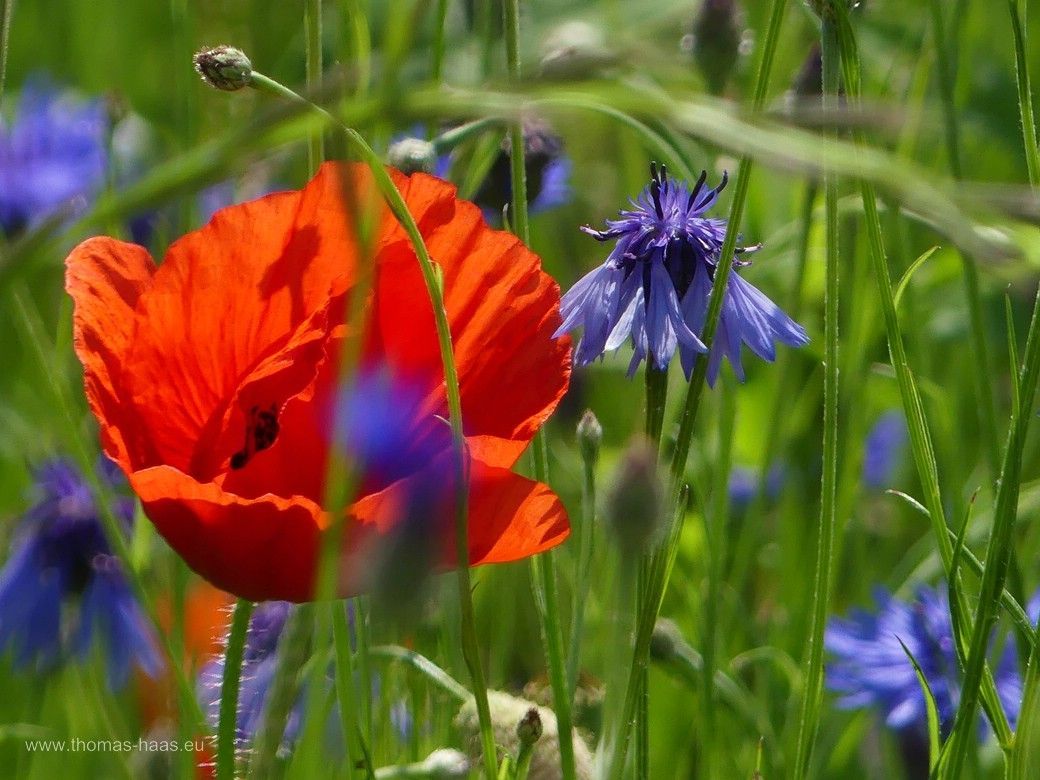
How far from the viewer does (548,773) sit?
22.2 inches

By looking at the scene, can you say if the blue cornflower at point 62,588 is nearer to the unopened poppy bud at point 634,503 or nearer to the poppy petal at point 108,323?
the poppy petal at point 108,323

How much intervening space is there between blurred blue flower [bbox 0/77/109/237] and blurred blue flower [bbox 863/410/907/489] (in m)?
0.70

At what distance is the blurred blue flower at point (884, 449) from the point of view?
1.32 meters

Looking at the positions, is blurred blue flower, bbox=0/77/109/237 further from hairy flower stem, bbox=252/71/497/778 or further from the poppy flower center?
hairy flower stem, bbox=252/71/497/778

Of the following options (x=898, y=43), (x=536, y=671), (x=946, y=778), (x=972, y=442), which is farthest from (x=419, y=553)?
(x=898, y=43)

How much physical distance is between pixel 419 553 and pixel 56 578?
59 cm

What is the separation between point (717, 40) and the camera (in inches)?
32.3

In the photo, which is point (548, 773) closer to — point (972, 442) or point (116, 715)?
point (116, 715)

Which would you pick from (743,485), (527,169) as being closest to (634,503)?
(527,169)

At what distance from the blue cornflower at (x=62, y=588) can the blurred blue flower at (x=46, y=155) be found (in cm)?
23

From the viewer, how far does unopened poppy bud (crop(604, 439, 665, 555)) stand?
31cm

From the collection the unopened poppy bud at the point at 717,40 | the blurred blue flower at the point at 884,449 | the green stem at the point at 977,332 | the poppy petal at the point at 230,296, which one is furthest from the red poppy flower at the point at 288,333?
the blurred blue flower at the point at 884,449

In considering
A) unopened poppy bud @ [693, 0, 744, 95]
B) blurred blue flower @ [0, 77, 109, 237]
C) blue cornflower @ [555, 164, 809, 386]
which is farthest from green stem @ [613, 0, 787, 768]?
blurred blue flower @ [0, 77, 109, 237]

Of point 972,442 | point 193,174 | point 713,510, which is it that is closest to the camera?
point 193,174
